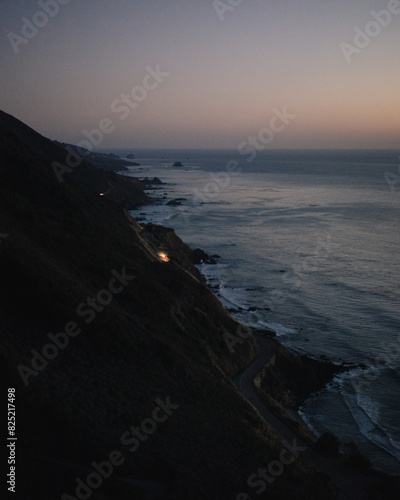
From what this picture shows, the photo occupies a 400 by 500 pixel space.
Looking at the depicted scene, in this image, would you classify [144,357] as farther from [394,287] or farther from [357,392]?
[394,287]


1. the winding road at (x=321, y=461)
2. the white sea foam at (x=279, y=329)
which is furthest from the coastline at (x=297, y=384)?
the white sea foam at (x=279, y=329)

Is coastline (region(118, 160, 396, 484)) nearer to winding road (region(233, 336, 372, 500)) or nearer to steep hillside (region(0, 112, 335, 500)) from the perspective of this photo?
winding road (region(233, 336, 372, 500))

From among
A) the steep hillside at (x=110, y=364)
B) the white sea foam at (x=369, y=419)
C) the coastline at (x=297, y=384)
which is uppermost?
the steep hillside at (x=110, y=364)

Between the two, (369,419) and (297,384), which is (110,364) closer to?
(297,384)

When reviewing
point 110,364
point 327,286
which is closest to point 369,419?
point 110,364

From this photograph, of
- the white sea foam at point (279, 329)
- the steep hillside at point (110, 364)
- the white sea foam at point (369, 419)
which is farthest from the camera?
the white sea foam at point (279, 329)

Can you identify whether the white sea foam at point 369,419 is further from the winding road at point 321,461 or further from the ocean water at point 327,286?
the winding road at point 321,461

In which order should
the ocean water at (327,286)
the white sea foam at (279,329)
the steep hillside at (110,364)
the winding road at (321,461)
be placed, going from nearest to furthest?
the steep hillside at (110,364) < the winding road at (321,461) < the ocean water at (327,286) < the white sea foam at (279,329)
